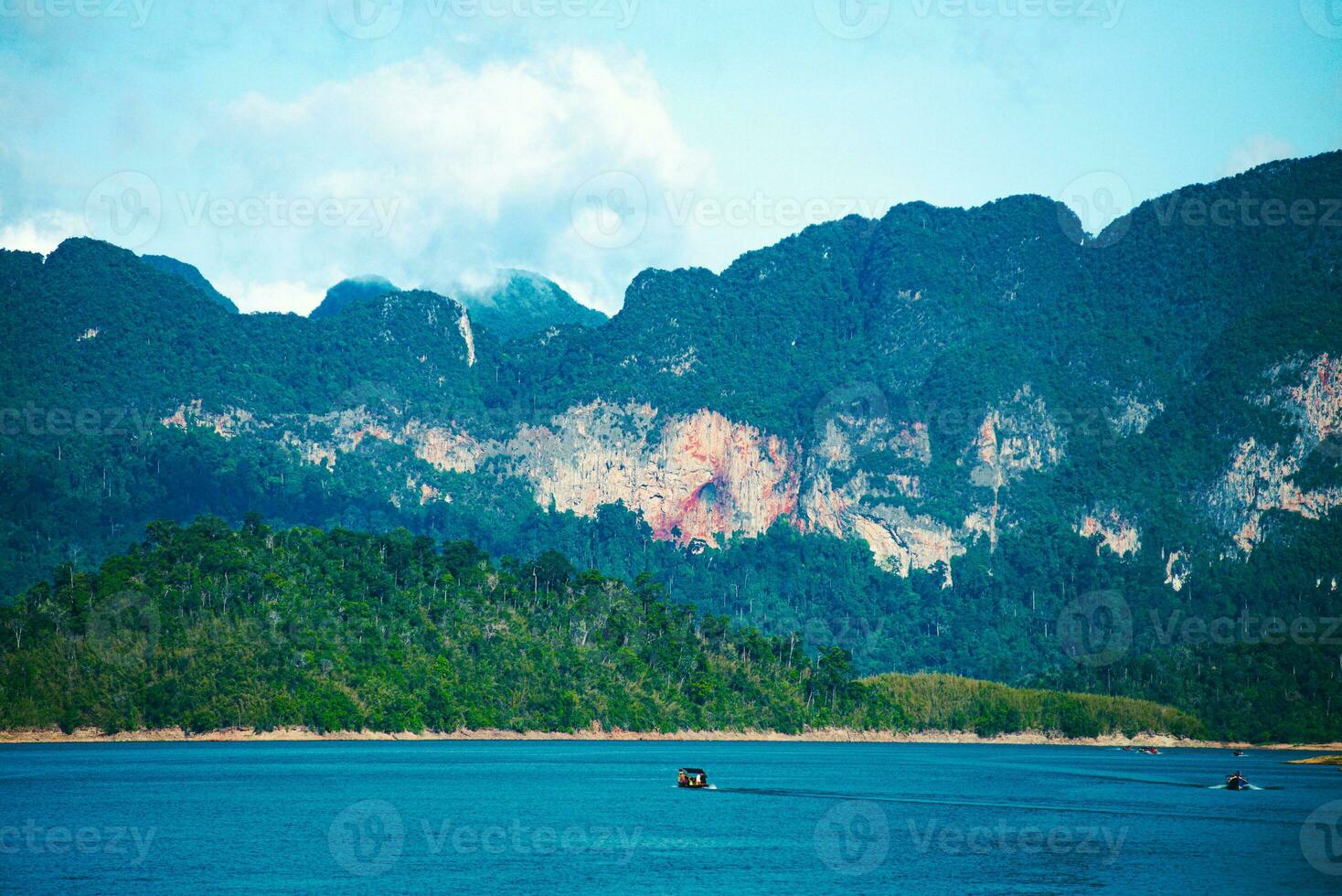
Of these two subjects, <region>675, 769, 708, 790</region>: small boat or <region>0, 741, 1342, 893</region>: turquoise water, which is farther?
<region>675, 769, 708, 790</region>: small boat

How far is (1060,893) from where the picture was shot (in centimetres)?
7288

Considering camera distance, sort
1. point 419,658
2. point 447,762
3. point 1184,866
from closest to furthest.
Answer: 1. point 1184,866
2. point 447,762
3. point 419,658

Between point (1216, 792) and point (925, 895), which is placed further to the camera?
point (1216, 792)

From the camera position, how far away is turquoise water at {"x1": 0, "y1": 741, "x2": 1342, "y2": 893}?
7631cm

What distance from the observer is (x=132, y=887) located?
6956cm

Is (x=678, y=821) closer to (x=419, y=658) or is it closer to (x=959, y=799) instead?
(x=959, y=799)

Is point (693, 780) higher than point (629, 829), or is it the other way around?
point (629, 829)

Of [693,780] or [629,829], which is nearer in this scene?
[629,829]

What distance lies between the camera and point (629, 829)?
97500 millimetres

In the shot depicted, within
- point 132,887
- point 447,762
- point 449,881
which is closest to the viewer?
point 132,887

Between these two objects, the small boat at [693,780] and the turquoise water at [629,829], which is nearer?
the turquoise water at [629,829]

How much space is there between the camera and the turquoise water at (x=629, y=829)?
3004 inches

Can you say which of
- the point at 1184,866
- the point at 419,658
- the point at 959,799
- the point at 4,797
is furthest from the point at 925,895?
the point at 419,658

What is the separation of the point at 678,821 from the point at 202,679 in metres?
83.6
